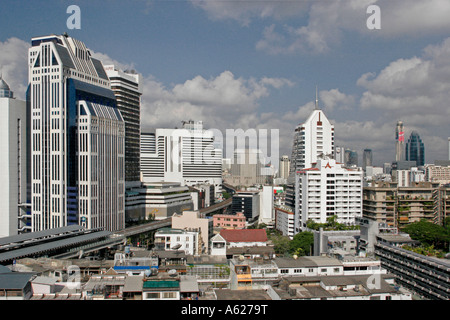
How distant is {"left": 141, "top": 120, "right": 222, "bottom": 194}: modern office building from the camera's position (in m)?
29.7

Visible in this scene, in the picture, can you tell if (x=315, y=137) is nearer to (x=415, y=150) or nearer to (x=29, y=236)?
(x=29, y=236)

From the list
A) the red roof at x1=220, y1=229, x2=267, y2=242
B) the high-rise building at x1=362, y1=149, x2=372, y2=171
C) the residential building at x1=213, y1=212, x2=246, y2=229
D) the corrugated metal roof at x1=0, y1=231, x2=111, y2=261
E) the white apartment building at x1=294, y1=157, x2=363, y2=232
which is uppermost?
the high-rise building at x1=362, y1=149, x2=372, y2=171

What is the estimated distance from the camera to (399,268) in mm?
7965

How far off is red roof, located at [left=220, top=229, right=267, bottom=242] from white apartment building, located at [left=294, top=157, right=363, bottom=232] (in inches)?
119

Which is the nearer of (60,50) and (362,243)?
(362,243)

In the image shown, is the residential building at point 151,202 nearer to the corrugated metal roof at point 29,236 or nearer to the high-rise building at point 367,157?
the corrugated metal roof at point 29,236

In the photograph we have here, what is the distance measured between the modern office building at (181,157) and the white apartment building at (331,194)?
673 inches

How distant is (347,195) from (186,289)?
32.6 ft

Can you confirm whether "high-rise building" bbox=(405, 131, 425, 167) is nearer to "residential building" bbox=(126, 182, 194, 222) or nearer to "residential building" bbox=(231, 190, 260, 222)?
"residential building" bbox=(231, 190, 260, 222)

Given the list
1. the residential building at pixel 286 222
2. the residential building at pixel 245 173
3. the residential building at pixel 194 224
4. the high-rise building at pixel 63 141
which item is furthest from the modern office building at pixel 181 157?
the residential building at pixel 194 224

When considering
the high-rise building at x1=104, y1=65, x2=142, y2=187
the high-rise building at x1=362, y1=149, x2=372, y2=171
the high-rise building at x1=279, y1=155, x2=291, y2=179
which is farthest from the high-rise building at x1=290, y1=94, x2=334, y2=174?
the high-rise building at x1=362, y1=149, x2=372, y2=171
